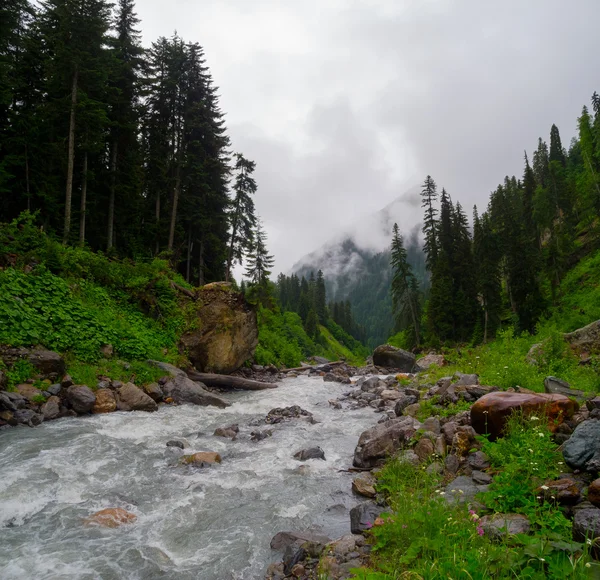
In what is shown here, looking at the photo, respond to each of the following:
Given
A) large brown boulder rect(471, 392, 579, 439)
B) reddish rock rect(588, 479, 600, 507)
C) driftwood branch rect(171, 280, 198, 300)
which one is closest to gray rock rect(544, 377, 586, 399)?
large brown boulder rect(471, 392, 579, 439)

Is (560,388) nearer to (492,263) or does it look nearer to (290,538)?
(290,538)

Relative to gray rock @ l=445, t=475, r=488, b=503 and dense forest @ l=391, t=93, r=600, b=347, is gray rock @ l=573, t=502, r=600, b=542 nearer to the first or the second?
gray rock @ l=445, t=475, r=488, b=503

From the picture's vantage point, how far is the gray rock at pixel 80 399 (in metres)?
11.3

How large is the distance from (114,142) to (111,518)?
26.0 metres

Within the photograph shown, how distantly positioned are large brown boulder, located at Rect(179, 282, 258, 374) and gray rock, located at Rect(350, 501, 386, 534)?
15028 mm

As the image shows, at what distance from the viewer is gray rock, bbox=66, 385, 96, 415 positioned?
1134 cm

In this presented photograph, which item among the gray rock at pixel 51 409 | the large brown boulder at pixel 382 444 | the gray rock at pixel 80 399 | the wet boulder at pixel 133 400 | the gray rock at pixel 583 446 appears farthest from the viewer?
the wet boulder at pixel 133 400

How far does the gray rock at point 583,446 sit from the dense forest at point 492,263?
116 ft

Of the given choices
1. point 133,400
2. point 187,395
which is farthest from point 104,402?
point 187,395

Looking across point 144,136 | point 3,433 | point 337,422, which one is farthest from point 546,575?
point 144,136

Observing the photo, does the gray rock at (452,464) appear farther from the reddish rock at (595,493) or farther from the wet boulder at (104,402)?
the wet boulder at (104,402)

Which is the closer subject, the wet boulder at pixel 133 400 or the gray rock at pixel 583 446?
the gray rock at pixel 583 446

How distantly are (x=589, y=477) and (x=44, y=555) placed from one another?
7420 millimetres

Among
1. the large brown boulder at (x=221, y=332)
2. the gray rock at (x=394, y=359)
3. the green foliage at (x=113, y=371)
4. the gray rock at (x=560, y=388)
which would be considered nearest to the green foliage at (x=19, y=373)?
the green foliage at (x=113, y=371)
